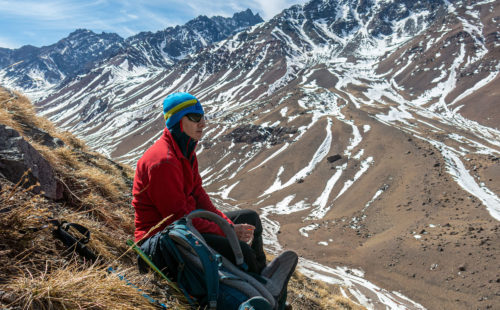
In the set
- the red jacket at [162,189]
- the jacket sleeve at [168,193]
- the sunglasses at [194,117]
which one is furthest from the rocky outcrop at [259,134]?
the jacket sleeve at [168,193]

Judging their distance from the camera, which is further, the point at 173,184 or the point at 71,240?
the point at 173,184

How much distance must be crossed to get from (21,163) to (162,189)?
2.19m

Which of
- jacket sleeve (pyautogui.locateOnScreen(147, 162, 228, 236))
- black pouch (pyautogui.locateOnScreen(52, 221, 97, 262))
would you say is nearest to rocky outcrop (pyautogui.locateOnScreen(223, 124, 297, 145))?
jacket sleeve (pyautogui.locateOnScreen(147, 162, 228, 236))

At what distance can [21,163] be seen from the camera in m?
4.16

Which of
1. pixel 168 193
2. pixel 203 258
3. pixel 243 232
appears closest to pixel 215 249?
pixel 243 232

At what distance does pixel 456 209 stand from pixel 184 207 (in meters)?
57.5

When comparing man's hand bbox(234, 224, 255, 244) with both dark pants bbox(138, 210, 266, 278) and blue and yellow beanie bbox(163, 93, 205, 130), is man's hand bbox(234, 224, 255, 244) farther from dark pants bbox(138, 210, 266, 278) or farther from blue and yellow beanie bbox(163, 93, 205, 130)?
blue and yellow beanie bbox(163, 93, 205, 130)

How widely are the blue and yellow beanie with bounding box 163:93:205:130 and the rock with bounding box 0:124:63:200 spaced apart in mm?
1888

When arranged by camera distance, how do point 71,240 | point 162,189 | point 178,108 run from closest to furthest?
point 71,240, point 162,189, point 178,108

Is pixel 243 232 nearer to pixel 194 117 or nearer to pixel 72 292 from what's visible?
pixel 194 117

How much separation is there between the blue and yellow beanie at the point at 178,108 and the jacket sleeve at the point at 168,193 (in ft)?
2.33

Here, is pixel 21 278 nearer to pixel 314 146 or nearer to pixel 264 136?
pixel 314 146

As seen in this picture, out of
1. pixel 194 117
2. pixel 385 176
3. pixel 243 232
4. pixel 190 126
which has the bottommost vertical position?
pixel 385 176

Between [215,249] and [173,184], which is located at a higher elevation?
[173,184]
